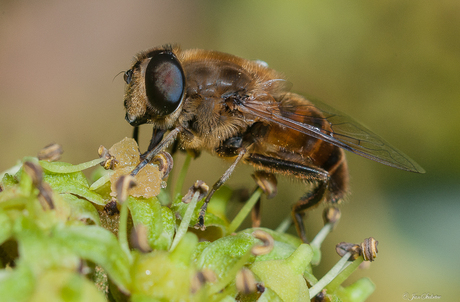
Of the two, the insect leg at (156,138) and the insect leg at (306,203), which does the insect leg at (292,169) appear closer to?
the insect leg at (306,203)

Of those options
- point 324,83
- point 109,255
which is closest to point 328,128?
point 109,255

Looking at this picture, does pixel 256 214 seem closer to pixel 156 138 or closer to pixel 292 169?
pixel 292 169

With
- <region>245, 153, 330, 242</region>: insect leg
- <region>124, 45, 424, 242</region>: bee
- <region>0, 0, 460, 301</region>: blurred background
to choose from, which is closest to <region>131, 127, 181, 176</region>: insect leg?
<region>124, 45, 424, 242</region>: bee

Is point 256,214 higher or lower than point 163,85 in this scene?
lower

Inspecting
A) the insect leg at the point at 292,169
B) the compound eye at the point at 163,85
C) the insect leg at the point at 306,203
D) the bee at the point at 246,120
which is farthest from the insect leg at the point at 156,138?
the insect leg at the point at 306,203

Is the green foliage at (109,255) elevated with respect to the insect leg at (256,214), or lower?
elevated

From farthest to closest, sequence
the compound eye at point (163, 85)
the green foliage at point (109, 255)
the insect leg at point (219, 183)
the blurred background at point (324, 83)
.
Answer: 1. the blurred background at point (324, 83)
2. the compound eye at point (163, 85)
3. the insect leg at point (219, 183)
4. the green foliage at point (109, 255)

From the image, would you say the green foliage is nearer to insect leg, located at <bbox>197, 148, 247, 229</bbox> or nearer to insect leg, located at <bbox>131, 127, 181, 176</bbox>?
insect leg, located at <bbox>197, 148, 247, 229</bbox>

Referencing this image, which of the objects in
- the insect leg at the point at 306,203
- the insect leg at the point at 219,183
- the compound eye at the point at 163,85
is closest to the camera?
the insect leg at the point at 219,183
